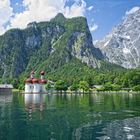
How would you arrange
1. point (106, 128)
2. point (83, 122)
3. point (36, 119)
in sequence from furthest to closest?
point (36, 119) → point (83, 122) → point (106, 128)

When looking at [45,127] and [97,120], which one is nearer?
[45,127]

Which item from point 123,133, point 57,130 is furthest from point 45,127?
point 123,133

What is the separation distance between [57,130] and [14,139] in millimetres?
7686

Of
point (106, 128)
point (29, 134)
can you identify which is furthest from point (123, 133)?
point (29, 134)

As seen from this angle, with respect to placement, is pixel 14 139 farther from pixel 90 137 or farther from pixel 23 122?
pixel 23 122

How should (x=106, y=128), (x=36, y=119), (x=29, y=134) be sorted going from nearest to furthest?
(x=29, y=134)
(x=106, y=128)
(x=36, y=119)

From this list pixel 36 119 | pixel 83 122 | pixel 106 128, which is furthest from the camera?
pixel 36 119

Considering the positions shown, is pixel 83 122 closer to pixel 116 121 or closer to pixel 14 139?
pixel 116 121

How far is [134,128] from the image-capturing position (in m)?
51.2

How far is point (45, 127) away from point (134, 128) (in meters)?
12.0

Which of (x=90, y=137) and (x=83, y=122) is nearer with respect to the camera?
(x=90, y=137)

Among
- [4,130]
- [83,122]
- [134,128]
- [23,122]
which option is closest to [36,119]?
[23,122]

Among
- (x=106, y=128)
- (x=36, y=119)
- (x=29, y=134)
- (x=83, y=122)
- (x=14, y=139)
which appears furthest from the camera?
(x=36, y=119)

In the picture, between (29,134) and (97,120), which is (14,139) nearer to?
(29,134)
